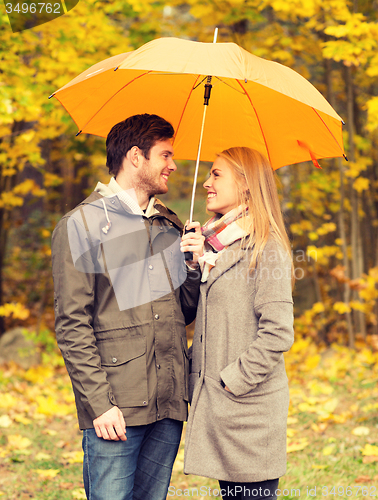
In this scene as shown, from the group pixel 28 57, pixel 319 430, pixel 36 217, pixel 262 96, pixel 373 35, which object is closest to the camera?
pixel 262 96

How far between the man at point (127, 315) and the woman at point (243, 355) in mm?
118

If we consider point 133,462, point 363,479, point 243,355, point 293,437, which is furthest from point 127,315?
point 293,437

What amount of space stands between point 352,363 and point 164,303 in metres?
4.71

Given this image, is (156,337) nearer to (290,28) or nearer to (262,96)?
(262,96)

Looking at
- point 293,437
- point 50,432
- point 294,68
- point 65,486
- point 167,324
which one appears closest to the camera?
point 167,324

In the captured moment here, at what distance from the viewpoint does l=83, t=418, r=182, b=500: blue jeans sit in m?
2.02

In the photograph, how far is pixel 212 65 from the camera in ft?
6.43

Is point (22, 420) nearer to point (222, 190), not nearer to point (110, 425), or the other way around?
point (110, 425)

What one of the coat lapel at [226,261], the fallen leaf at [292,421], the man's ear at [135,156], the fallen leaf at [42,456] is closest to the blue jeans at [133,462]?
the coat lapel at [226,261]

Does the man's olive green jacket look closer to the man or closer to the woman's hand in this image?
the man

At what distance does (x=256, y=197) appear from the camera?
7.49ft

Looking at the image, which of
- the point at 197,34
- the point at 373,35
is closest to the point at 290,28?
the point at 197,34

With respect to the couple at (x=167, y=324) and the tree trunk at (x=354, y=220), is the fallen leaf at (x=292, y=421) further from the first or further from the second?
the tree trunk at (x=354, y=220)

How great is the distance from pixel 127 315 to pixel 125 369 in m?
0.23
